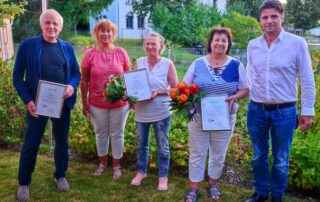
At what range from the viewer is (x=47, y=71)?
345 cm

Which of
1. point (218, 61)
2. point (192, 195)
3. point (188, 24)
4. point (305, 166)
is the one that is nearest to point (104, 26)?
point (218, 61)

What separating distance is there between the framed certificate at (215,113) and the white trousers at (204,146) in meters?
0.11

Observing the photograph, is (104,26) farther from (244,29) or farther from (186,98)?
(244,29)

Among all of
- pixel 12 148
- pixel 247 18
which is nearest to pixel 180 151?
pixel 12 148

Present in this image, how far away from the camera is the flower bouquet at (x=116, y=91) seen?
3.58 meters

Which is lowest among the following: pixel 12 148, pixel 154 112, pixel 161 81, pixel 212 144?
pixel 12 148

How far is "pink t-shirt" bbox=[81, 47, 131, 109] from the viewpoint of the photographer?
380 centimetres

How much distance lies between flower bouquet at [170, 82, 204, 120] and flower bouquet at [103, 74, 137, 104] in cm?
49

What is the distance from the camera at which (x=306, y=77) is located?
3068 mm

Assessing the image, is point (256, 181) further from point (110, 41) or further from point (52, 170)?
point (52, 170)

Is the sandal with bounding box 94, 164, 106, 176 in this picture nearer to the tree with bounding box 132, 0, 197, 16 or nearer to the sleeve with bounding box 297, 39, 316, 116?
the sleeve with bounding box 297, 39, 316, 116

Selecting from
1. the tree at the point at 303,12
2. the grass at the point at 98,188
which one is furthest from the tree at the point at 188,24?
the grass at the point at 98,188

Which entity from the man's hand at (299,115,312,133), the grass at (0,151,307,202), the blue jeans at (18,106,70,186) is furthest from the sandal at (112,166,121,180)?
the man's hand at (299,115,312,133)

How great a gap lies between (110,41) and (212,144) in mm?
1535
